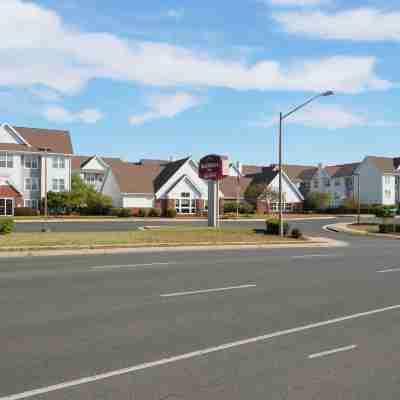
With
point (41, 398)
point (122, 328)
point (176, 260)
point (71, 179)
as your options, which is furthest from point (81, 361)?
point (71, 179)

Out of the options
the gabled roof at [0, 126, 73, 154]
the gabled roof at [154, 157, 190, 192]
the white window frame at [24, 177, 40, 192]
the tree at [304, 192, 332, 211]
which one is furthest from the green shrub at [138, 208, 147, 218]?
the tree at [304, 192, 332, 211]

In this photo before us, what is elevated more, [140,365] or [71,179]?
[71,179]

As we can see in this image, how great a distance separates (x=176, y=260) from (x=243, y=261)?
2547 mm

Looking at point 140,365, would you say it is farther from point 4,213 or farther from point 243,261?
point 4,213

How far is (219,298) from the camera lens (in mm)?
10188

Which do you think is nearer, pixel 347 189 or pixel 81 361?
pixel 81 361

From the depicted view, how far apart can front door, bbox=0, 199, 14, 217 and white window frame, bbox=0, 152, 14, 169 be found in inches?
174

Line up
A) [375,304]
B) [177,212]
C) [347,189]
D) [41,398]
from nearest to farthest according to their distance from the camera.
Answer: [41,398] → [375,304] → [177,212] → [347,189]

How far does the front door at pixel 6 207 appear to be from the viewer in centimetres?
5423

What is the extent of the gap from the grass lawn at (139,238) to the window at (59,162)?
3499 centimetres

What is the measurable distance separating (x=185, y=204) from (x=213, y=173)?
1183 inches

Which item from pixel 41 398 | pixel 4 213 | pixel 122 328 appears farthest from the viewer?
pixel 4 213

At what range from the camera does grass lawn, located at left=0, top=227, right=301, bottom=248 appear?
21531 mm

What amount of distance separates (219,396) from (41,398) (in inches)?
71.2
